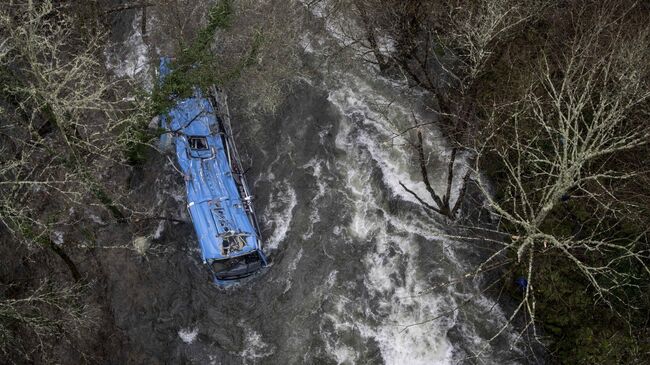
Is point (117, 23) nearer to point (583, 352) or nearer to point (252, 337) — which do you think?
point (252, 337)

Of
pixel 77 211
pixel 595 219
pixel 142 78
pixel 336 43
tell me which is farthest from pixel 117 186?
pixel 595 219

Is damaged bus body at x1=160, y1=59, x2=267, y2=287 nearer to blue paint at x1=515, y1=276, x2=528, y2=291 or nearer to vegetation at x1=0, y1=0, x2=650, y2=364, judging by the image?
vegetation at x1=0, y1=0, x2=650, y2=364

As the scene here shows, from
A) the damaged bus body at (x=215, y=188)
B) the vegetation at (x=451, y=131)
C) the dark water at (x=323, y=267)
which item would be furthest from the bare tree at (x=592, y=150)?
the damaged bus body at (x=215, y=188)

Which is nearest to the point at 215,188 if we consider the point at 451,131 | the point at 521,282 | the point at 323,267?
the point at 323,267

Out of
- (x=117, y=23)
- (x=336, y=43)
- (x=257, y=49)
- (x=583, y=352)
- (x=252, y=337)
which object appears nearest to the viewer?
(x=583, y=352)

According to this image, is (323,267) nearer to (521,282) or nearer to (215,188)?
(215,188)

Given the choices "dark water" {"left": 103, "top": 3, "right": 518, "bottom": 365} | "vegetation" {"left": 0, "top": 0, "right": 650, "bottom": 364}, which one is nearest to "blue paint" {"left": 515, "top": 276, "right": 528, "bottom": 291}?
"vegetation" {"left": 0, "top": 0, "right": 650, "bottom": 364}
